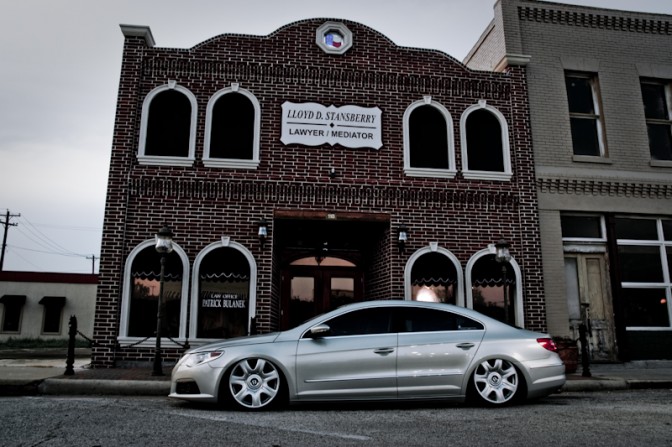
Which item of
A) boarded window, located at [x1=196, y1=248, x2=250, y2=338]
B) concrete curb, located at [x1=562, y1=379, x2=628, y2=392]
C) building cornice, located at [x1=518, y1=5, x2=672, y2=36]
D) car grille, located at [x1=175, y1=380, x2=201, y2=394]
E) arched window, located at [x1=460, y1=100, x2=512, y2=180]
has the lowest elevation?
concrete curb, located at [x1=562, y1=379, x2=628, y2=392]

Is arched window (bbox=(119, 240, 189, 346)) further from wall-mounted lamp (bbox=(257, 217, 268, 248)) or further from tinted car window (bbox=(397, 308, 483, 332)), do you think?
tinted car window (bbox=(397, 308, 483, 332))

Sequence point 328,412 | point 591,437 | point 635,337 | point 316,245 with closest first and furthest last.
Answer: point 591,437 < point 328,412 < point 635,337 < point 316,245

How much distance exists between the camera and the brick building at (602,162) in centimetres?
1245

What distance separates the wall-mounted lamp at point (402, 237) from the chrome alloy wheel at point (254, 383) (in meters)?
5.86

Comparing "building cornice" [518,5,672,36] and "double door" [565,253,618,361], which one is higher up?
"building cornice" [518,5,672,36]

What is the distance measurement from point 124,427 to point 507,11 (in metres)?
12.5

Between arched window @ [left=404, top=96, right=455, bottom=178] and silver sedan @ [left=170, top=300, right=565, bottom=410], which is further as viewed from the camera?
arched window @ [left=404, top=96, right=455, bottom=178]

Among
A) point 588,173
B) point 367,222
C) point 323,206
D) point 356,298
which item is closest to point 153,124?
point 323,206

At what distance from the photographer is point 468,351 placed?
21.9 feet

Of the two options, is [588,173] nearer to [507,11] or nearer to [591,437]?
[507,11]

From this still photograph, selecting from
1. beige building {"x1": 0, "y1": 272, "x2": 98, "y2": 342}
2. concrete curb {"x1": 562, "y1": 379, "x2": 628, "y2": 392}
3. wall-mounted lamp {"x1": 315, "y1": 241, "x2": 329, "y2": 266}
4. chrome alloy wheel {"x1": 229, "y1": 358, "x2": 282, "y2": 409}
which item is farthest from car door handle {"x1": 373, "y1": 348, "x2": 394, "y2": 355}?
beige building {"x1": 0, "y1": 272, "x2": 98, "y2": 342}

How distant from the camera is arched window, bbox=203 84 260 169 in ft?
39.0

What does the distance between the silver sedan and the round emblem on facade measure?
7.69 m

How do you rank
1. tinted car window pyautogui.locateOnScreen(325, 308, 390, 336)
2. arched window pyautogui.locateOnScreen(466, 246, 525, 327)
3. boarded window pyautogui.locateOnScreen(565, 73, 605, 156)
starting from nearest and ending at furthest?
tinted car window pyautogui.locateOnScreen(325, 308, 390, 336)
arched window pyautogui.locateOnScreen(466, 246, 525, 327)
boarded window pyautogui.locateOnScreen(565, 73, 605, 156)
